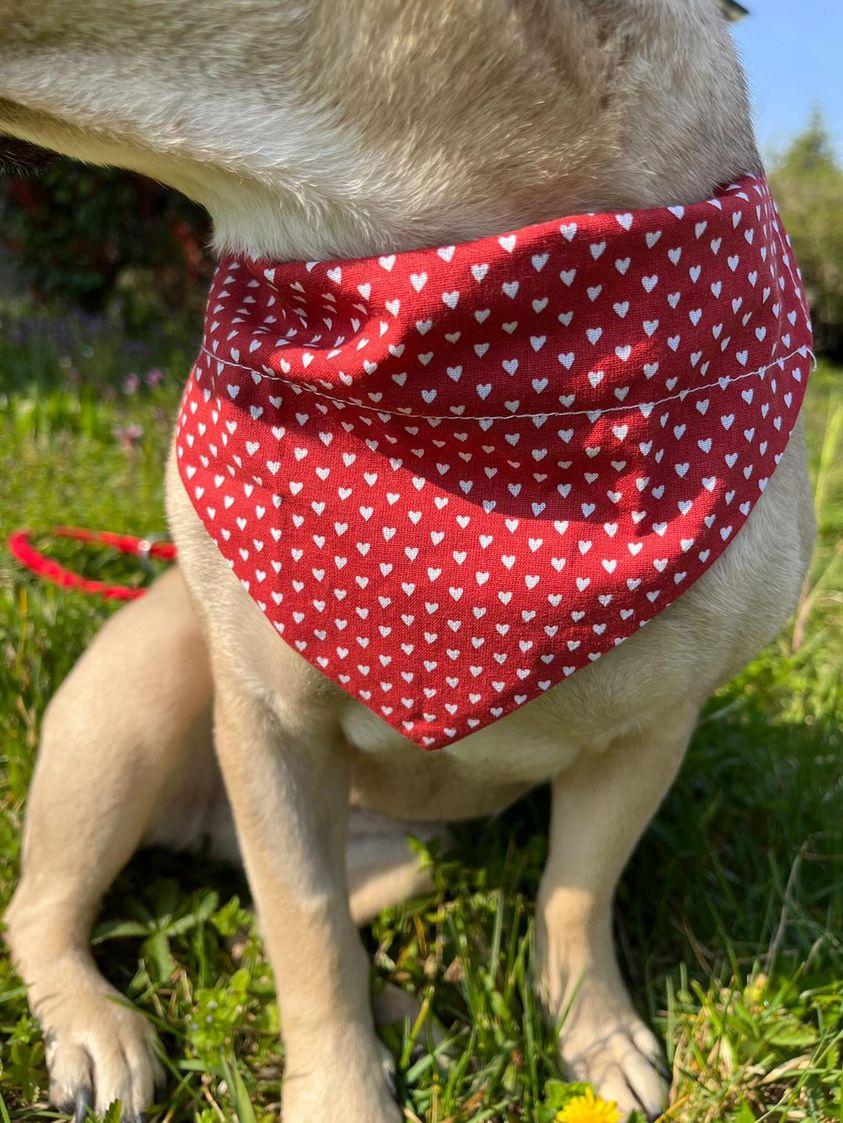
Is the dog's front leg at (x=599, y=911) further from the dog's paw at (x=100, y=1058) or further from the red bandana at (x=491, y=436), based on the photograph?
the dog's paw at (x=100, y=1058)

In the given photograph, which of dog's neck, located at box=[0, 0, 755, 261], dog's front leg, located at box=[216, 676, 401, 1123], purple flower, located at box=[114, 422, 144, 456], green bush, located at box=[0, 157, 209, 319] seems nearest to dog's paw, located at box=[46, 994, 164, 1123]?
dog's front leg, located at box=[216, 676, 401, 1123]

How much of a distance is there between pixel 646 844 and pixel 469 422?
1159mm

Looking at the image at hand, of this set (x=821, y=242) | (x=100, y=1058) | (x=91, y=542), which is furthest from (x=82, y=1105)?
(x=821, y=242)

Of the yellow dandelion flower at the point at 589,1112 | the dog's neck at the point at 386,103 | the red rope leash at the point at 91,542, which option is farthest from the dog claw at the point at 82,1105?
the dog's neck at the point at 386,103

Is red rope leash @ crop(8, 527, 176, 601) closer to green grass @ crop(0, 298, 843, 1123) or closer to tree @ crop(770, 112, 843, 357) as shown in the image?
green grass @ crop(0, 298, 843, 1123)

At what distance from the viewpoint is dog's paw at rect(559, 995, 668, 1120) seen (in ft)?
5.07

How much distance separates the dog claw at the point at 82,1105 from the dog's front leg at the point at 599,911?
73 cm

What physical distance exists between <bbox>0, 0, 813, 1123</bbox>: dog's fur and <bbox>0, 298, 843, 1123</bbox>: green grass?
0.23 ft

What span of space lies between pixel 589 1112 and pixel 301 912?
49cm

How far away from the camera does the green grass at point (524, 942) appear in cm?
152

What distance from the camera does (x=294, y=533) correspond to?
1340mm

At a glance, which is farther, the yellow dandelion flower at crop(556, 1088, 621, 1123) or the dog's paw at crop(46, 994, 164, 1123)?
the dog's paw at crop(46, 994, 164, 1123)

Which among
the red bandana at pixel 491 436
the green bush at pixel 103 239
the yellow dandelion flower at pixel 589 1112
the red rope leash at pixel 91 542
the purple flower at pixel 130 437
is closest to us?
the red bandana at pixel 491 436

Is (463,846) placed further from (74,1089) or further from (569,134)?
(569,134)
